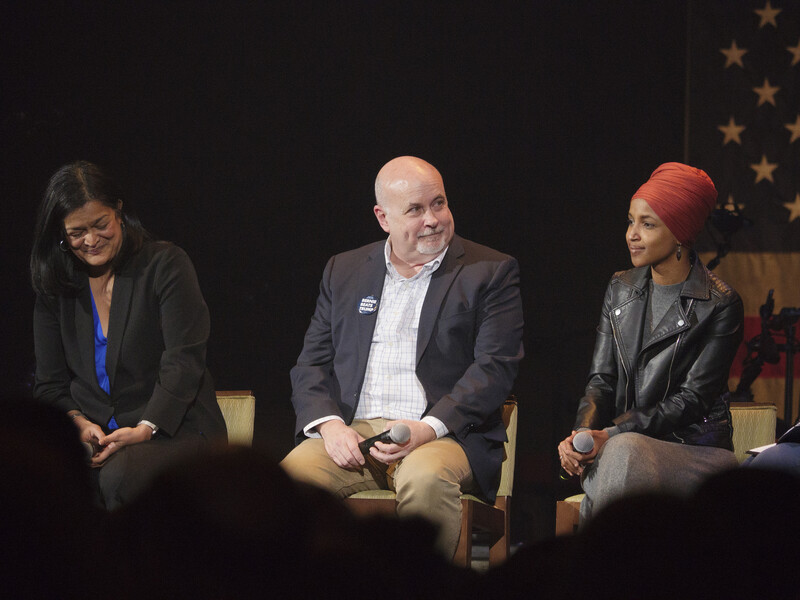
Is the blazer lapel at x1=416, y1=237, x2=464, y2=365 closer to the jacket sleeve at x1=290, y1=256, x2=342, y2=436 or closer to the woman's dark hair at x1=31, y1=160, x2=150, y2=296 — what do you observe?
the jacket sleeve at x1=290, y1=256, x2=342, y2=436

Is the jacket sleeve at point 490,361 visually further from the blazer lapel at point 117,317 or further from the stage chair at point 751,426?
the blazer lapel at point 117,317

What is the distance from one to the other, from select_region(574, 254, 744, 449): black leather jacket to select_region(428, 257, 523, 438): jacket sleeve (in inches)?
12.2

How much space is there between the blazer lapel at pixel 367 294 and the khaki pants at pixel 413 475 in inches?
10.4

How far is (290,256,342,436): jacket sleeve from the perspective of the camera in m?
3.21

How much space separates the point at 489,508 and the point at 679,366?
0.81 meters

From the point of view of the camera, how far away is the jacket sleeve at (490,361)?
9.91ft

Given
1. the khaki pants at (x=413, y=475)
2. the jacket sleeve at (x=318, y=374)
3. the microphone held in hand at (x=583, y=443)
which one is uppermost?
the jacket sleeve at (x=318, y=374)

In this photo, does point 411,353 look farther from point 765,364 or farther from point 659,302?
point 765,364

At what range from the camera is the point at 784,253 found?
4.98 m

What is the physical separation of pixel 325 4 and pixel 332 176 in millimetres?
910

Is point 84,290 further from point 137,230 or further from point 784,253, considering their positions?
point 784,253

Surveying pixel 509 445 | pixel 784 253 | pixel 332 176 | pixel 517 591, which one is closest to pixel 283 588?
pixel 517 591

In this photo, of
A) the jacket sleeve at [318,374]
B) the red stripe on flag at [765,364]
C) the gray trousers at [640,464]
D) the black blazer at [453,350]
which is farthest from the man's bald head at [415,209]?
the red stripe on flag at [765,364]

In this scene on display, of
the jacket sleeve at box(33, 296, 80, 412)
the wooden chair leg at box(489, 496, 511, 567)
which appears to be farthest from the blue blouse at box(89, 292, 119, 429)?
the wooden chair leg at box(489, 496, 511, 567)
